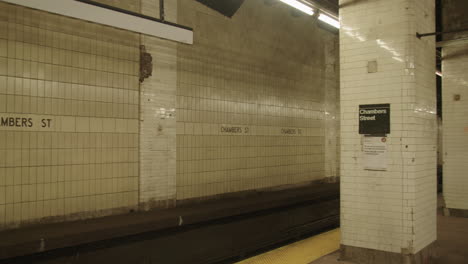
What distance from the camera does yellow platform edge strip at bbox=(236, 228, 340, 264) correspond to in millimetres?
5000

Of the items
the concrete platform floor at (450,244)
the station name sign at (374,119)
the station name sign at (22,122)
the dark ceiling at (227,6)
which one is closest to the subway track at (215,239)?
the station name sign at (22,122)

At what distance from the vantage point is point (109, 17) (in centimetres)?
318

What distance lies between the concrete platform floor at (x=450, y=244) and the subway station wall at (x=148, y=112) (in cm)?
249

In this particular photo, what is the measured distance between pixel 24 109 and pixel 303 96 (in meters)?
6.03

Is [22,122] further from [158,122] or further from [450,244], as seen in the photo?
[450,244]

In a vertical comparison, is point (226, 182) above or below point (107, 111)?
below

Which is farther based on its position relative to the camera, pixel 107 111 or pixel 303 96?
pixel 303 96

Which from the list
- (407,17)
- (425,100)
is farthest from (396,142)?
(407,17)

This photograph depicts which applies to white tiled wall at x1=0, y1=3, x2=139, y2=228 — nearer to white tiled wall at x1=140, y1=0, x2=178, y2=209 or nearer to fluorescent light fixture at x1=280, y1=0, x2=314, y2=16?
white tiled wall at x1=140, y1=0, x2=178, y2=209

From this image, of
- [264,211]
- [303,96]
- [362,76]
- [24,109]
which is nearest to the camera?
[24,109]

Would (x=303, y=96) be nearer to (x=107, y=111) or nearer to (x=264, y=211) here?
(x=264, y=211)

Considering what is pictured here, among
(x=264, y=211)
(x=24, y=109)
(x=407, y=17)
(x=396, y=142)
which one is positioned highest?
(x=407, y=17)

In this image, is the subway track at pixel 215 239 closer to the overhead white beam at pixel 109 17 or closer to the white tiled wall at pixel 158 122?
the white tiled wall at pixel 158 122

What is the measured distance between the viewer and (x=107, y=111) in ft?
16.1
